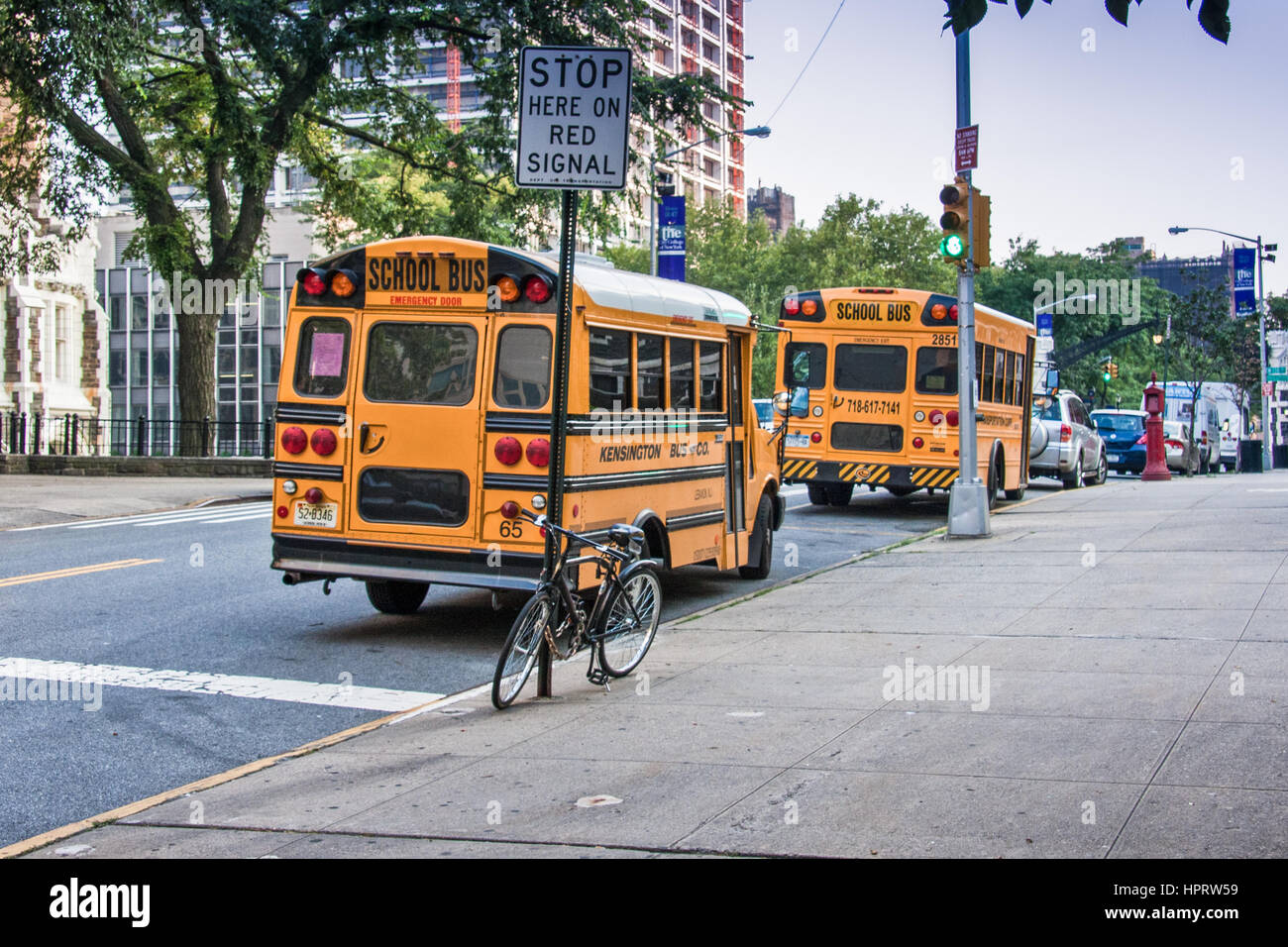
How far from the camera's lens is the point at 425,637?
1062cm

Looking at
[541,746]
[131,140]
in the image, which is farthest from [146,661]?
[131,140]

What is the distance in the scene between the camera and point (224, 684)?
8.78m

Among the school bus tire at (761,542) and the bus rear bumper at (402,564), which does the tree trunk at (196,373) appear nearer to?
the school bus tire at (761,542)

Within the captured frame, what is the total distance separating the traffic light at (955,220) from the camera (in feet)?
53.9

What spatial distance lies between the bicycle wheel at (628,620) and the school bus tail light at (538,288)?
6.74 ft

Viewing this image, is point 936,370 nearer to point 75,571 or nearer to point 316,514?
point 316,514

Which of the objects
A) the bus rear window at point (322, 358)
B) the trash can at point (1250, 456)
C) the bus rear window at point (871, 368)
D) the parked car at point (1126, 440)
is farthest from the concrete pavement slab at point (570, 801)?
the trash can at point (1250, 456)

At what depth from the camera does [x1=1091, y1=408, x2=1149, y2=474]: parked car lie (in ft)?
124

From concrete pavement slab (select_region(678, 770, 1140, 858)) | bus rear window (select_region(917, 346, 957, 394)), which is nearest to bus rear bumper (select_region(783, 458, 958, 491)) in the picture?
bus rear window (select_region(917, 346, 957, 394))

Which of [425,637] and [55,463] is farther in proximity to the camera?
[55,463]

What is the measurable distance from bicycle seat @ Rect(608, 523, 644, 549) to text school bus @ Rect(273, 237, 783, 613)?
681 millimetres
